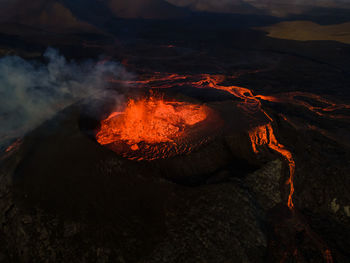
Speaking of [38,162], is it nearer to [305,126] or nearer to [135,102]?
[135,102]

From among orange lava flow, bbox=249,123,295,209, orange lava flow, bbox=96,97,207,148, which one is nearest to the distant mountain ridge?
orange lava flow, bbox=96,97,207,148

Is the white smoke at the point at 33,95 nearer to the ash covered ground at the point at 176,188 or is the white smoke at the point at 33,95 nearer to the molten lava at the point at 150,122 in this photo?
the ash covered ground at the point at 176,188

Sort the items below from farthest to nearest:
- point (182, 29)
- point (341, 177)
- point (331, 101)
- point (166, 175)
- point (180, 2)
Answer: point (180, 2) → point (182, 29) → point (331, 101) → point (341, 177) → point (166, 175)

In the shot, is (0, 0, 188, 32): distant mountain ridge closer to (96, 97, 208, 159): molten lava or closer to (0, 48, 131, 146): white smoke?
(0, 48, 131, 146): white smoke

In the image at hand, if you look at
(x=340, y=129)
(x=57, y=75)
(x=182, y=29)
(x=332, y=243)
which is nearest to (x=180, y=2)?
(x=182, y=29)

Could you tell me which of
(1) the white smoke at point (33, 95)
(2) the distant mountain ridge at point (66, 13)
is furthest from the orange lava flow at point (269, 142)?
(2) the distant mountain ridge at point (66, 13)

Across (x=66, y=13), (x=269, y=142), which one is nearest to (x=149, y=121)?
(x=269, y=142)

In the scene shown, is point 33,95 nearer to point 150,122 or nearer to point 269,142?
point 150,122
